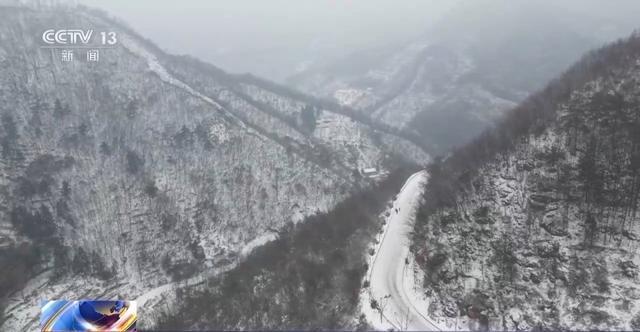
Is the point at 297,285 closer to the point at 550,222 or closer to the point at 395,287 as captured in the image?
the point at 395,287

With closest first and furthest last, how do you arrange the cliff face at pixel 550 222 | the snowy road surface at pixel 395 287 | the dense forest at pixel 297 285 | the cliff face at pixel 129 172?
1. the cliff face at pixel 550 222
2. the snowy road surface at pixel 395 287
3. the dense forest at pixel 297 285
4. the cliff face at pixel 129 172

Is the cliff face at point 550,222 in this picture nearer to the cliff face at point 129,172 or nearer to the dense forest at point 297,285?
the dense forest at point 297,285

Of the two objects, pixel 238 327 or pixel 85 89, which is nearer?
pixel 238 327

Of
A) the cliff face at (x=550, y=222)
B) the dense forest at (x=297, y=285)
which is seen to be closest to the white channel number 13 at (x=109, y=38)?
the dense forest at (x=297, y=285)

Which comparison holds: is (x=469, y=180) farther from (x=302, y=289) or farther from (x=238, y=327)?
(x=238, y=327)

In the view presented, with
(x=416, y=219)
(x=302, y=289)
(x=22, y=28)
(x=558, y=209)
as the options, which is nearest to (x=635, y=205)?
(x=558, y=209)

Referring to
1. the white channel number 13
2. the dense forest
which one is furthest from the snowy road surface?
the white channel number 13
